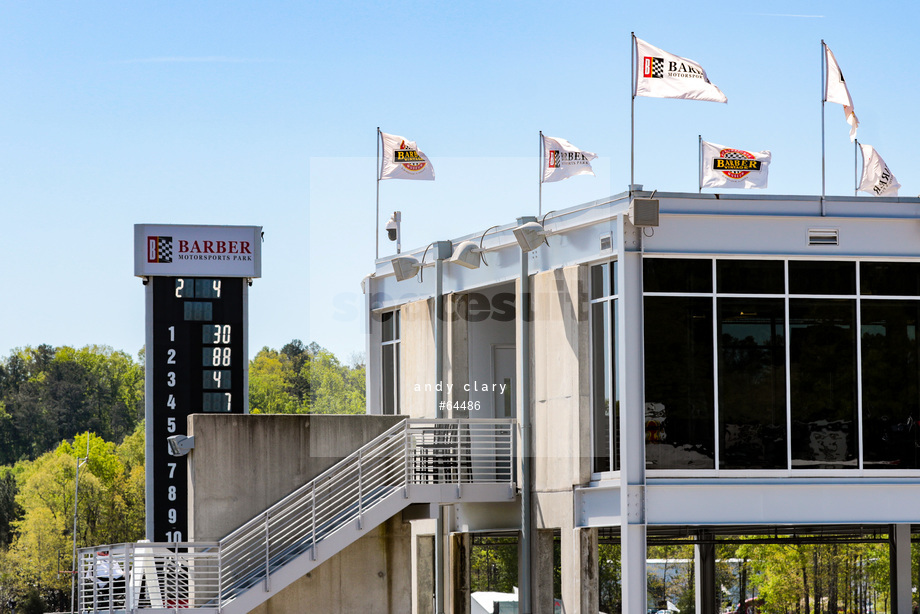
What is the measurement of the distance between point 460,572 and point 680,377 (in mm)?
8395

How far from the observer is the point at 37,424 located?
133m

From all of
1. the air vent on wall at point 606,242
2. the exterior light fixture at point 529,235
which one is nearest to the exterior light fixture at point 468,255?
the exterior light fixture at point 529,235

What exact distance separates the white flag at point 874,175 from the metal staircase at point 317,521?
9.06 meters

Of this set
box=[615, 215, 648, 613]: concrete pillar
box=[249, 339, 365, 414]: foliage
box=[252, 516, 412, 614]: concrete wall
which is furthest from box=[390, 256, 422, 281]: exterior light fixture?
box=[249, 339, 365, 414]: foliage

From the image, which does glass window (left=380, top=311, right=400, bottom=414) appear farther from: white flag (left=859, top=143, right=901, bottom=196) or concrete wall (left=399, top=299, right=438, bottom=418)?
white flag (left=859, top=143, right=901, bottom=196)

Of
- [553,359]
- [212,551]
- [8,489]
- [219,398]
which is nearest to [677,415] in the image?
[553,359]

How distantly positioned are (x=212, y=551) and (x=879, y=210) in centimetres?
1402

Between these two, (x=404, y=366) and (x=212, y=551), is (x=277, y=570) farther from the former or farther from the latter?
(x=404, y=366)

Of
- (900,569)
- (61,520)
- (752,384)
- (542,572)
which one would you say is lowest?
(61,520)

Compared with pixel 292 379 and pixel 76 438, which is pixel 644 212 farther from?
pixel 292 379

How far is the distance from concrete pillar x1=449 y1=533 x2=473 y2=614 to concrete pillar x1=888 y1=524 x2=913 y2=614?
8.73 metres

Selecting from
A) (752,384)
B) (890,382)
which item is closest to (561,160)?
(752,384)

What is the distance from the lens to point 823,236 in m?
23.3

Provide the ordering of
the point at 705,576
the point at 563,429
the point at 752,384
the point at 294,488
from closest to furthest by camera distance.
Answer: the point at 752,384
the point at 563,429
the point at 294,488
the point at 705,576
